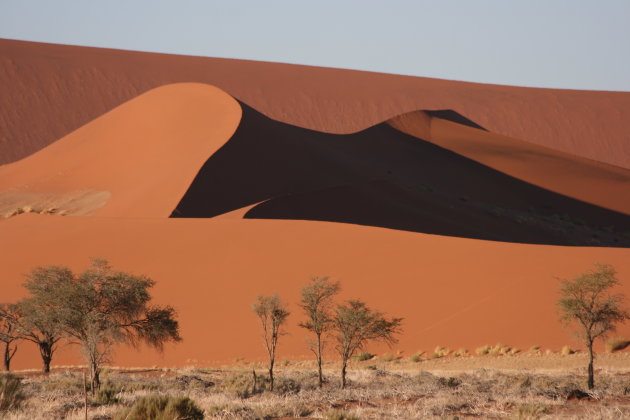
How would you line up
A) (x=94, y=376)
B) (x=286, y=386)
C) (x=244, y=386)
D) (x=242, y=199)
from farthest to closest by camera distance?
(x=242, y=199) → (x=286, y=386) → (x=244, y=386) → (x=94, y=376)

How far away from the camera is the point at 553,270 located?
29203 mm

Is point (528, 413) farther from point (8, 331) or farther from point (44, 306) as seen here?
point (8, 331)

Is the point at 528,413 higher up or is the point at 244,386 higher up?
the point at 244,386

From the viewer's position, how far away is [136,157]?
51469 mm

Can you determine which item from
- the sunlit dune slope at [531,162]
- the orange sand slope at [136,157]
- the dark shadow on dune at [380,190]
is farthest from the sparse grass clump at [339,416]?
the sunlit dune slope at [531,162]

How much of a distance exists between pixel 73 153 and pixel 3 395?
46.0 meters

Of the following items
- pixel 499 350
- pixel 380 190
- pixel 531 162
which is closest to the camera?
pixel 499 350

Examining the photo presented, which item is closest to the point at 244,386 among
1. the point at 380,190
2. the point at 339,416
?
the point at 339,416

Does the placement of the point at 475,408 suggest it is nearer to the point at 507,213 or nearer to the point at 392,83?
the point at 507,213

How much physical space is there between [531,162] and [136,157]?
3504 centimetres

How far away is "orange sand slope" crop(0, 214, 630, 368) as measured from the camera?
27.0 meters

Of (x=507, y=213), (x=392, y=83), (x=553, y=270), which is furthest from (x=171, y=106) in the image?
(x=392, y=83)

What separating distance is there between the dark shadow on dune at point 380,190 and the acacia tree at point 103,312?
18.6 meters

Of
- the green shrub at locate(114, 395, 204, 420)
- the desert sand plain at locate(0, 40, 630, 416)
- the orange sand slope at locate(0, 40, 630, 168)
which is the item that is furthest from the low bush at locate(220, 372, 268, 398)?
the orange sand slope at locate(0, 40, 630, 168)
